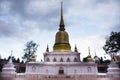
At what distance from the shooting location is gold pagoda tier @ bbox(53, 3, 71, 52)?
45031mm

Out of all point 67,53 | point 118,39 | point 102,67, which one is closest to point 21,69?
point 67,53

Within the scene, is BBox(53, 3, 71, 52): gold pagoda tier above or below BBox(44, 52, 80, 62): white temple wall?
above

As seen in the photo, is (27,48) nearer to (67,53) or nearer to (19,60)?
(19,60)

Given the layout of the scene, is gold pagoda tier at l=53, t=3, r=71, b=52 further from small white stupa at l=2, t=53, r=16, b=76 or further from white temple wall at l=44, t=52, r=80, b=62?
small white stupa at l=2, t=53, r=16, b=76

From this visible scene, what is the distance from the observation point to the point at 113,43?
45.7 meters

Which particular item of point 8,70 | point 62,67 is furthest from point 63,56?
point 8,70

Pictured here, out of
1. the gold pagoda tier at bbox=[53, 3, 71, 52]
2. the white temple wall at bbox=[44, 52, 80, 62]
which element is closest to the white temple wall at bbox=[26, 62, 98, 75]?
the white temple wall at bbox=[44, 52, 80, 62]

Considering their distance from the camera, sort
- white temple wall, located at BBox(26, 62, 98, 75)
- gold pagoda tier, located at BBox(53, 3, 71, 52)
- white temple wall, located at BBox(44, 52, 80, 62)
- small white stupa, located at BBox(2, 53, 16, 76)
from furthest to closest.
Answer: gold pagoda tier, located at BBox(53, 3, 71, 52), white temple wall, located at BBox(44, 52, 80, 62), white temple wall, located at BBox(26, 62, 98, 75), small white stupa, located at BBox(2, 53, 16, 76)

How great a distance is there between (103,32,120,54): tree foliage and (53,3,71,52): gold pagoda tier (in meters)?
10.6

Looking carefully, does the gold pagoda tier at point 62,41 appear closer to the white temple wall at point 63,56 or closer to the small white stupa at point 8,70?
the white temple wall at point 63,56

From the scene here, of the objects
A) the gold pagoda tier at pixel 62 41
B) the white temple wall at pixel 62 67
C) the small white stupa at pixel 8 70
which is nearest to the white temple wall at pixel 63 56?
the gold pagoda tier at pixel 62 41

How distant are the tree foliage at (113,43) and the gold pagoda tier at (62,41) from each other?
10572mm

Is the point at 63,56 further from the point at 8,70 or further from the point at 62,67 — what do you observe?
the point at 8,70

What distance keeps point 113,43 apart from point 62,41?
44.8ft
